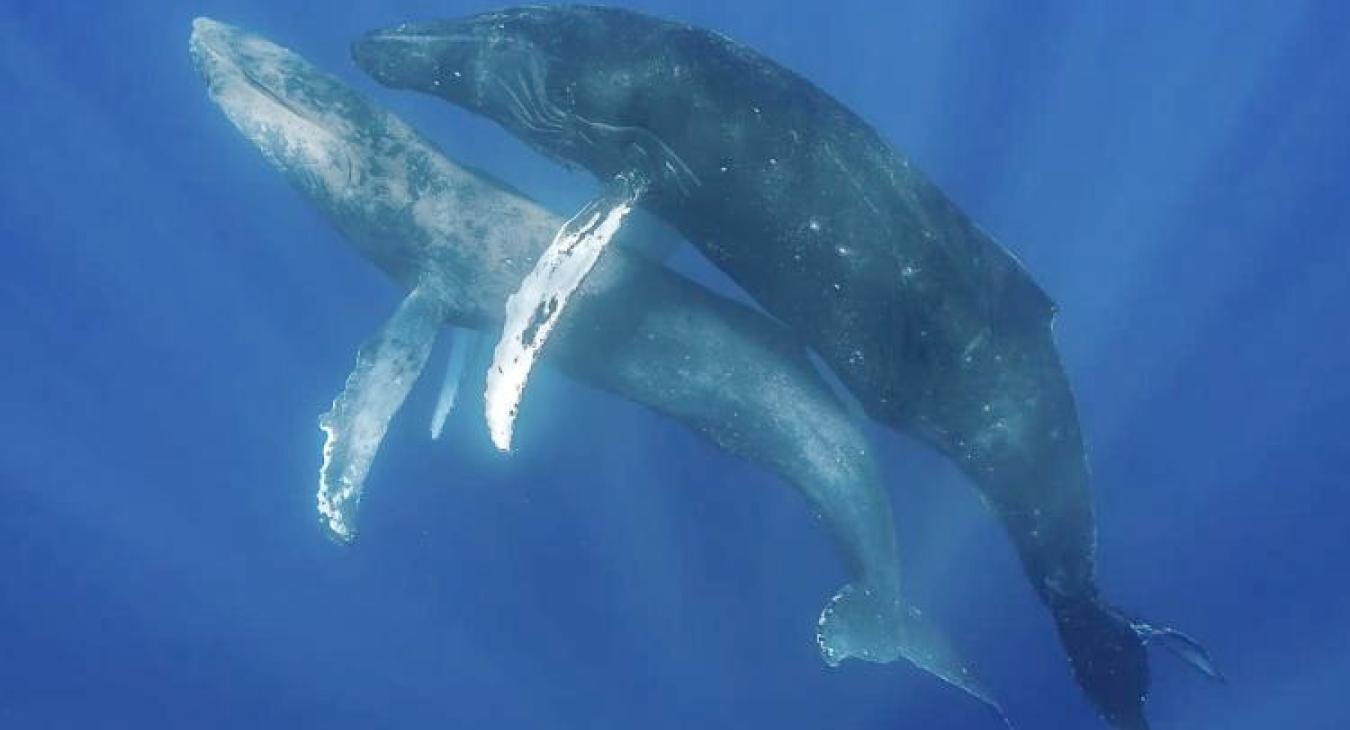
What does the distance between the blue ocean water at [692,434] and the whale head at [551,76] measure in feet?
14.5

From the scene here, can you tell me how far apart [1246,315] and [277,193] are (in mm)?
14047

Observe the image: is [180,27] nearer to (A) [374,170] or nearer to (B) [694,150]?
(A) [374,170]

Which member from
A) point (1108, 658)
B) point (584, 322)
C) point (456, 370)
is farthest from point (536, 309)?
point (1108, 658)

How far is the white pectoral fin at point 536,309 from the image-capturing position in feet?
25.6

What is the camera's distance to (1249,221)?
12.7m

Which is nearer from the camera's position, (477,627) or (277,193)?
(277,193)

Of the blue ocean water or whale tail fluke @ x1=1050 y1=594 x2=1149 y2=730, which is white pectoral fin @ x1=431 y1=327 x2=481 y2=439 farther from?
whale tail fluke @ x1=1050 y1=594 x2=1149 y2=730

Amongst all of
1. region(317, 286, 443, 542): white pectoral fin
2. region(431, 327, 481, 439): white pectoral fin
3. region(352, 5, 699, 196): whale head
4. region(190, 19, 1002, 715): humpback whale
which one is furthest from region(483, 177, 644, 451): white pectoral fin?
region(431, 327, 481, 439): white pectoral fin

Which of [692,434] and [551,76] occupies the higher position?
[551,76]

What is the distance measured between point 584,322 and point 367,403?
6.60 ft

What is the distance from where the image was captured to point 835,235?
7.34 m

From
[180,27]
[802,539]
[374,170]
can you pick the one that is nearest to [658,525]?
[802,539]

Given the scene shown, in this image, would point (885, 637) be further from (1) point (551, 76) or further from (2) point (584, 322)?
(1) point (551, 76)

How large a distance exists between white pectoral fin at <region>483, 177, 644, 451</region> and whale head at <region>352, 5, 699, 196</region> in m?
0.67
